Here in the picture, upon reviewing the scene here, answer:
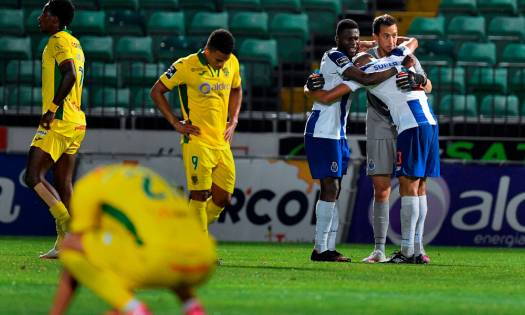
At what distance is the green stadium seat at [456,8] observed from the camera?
48.2 ft

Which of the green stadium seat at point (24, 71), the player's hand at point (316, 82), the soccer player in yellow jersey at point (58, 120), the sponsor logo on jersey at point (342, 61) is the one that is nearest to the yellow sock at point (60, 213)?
the soccer player in yellow jersey at point (58, 120)

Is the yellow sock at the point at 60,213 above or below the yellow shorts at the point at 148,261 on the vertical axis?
below

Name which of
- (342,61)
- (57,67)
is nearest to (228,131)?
(342,61)

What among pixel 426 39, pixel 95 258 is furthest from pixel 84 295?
pixel 426 39

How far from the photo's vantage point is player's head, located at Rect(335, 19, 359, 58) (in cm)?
707

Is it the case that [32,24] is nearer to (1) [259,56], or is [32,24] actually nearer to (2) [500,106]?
(1) [259,56]

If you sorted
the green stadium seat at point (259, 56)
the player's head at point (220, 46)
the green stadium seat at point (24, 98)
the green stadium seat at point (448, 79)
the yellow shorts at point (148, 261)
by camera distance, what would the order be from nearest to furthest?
the yellow shorts at point (148, 261) → the player's head at point (220, 46) → the green stadium seat at point (24, 98) → the green stadium seat at point (448, 79) → the green stadium seat at point (259, 56)

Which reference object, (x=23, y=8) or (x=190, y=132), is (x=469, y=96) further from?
(x=23, y=8)

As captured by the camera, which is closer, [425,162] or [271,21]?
[425,162]

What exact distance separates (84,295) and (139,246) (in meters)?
1.78

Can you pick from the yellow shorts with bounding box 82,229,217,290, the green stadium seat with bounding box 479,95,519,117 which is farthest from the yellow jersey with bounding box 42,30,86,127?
the green stadium seat with bounding box 479,95,519,117

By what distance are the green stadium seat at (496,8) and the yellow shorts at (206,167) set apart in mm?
9461

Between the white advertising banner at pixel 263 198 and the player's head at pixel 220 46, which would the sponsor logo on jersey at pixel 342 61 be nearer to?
the player's head at pixel 220 46

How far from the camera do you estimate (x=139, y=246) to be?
2.79m
